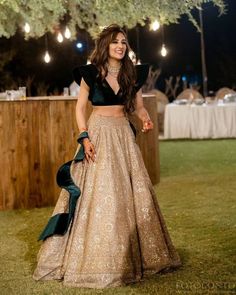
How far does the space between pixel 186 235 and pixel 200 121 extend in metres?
8.72

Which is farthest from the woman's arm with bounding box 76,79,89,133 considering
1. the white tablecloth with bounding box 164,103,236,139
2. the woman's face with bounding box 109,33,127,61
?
the white tablecloth with bounding box 164,103,236,139

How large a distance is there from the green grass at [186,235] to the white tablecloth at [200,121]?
3.49 m

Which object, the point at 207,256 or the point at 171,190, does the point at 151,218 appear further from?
the point at 171,190

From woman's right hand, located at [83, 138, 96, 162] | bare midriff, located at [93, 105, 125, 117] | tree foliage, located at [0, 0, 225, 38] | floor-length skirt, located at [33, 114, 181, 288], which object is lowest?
floor-length skirt, located at [33, 114, 181, 288]

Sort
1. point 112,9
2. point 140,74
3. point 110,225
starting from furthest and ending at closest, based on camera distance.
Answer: point 112,9, point 140,74, point 110,225

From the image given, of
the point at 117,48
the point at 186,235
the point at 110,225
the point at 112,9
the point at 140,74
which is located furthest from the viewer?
the point at 112,9

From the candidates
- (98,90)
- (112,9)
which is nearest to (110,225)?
(98,90)

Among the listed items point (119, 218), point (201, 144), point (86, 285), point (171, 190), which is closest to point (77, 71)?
point (119, 218)

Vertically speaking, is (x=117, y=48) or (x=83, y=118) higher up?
(x=117, y=48)

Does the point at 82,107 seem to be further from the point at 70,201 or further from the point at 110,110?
the point at 70,201

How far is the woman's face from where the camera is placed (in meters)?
4.36

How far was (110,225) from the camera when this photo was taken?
421 centimetres

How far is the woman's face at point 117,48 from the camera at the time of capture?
171 inches

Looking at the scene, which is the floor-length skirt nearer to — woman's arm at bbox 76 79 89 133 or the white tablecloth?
woman's arm at bbox 76 79 89 133
